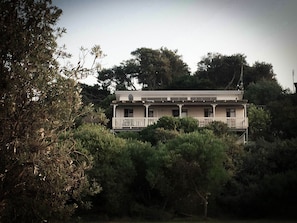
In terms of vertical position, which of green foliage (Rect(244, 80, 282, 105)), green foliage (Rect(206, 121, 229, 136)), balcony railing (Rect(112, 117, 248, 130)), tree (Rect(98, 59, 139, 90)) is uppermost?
tree (Rect(98, 59, 139, 90))

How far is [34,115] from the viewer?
11.3m

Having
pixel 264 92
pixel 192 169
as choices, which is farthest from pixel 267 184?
pixel 264 92

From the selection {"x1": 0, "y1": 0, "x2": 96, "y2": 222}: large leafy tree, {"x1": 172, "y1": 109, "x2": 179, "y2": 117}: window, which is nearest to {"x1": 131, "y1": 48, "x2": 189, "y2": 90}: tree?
{"x1": 172, "y1": 109, "x2": 179, "y2": 117}: window

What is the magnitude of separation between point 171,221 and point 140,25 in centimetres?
1027

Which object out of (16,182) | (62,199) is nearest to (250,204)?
(62,199)

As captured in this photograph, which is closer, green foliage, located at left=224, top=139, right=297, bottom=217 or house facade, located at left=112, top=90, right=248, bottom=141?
green foliage, located at left=224, top=139, right=297, bottom=217

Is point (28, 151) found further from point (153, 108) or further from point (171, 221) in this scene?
point (153, 108)

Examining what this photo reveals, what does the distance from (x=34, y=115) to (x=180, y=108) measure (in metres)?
23.1

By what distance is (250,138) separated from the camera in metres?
34.5

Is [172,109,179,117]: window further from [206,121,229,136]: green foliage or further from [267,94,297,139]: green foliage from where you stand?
[267,94,297,139]: green foliage

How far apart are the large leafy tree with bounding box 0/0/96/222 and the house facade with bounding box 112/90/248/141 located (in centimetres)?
2056

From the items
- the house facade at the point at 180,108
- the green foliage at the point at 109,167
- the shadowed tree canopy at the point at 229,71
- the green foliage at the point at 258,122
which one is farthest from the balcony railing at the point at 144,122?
the shadowed tree canopy at the point at 229,71

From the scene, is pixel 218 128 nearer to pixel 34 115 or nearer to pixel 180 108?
pixel 180 108

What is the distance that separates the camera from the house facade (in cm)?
3309
